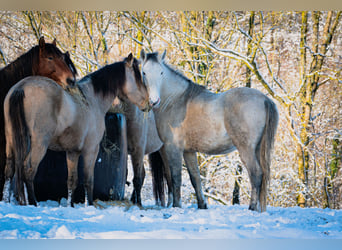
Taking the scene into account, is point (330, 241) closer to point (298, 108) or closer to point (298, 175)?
point (298, 175)

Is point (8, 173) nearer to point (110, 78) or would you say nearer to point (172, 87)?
point (110, 78)

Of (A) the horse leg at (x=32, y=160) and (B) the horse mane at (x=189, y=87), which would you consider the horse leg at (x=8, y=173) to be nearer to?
(A) the horse leg at (x=32, y=160)

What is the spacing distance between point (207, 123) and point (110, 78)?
1041 mm

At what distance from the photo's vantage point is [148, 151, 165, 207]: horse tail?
15.8 feet

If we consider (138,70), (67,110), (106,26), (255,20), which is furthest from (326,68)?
(67,110)

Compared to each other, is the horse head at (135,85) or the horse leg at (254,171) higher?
the horse head at (135,85)

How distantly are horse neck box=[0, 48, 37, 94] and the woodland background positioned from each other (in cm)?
77

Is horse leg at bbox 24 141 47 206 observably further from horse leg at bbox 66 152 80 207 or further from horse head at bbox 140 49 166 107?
horse head at bbox 140 49 166 107

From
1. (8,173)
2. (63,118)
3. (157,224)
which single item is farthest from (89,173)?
(157,224)

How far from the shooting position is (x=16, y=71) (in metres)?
3.78

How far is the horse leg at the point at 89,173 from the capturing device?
3844 millimetres

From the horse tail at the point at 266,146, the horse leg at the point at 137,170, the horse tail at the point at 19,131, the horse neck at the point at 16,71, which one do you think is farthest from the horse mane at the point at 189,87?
the horse tail at the point at 19,131

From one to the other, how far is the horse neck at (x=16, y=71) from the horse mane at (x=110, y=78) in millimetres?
523

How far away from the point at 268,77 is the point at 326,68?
694mm
